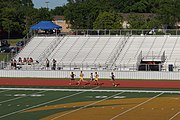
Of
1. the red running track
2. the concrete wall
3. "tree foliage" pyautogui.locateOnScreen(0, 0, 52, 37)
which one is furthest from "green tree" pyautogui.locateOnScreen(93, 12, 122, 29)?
the red running track

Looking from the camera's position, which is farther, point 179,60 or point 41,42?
point 41,42

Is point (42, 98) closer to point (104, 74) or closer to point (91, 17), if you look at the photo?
point (104, 74)

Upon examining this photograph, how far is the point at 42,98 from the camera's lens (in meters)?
31.6

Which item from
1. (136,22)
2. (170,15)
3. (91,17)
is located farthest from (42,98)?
(91,17)

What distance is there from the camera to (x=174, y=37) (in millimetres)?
55375

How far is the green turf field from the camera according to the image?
25516 millimetres

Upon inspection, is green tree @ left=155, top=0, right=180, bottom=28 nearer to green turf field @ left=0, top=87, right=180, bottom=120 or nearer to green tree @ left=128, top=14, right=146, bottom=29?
green tree @ left=128, top=14, right=146, bottom=29

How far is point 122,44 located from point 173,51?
18.7 feet

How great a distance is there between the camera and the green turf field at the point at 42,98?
2552 centimetres

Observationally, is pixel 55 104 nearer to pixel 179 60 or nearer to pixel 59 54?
pixel 179 60

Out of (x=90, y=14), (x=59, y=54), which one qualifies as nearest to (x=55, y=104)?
(x=59, y=54)

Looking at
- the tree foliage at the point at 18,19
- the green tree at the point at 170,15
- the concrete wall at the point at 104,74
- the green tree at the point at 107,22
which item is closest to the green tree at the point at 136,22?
the green tree at the point at 107,22

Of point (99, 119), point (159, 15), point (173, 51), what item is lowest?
point (99, 119)

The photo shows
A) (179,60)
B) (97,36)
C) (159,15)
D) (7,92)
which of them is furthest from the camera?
(159,15)
